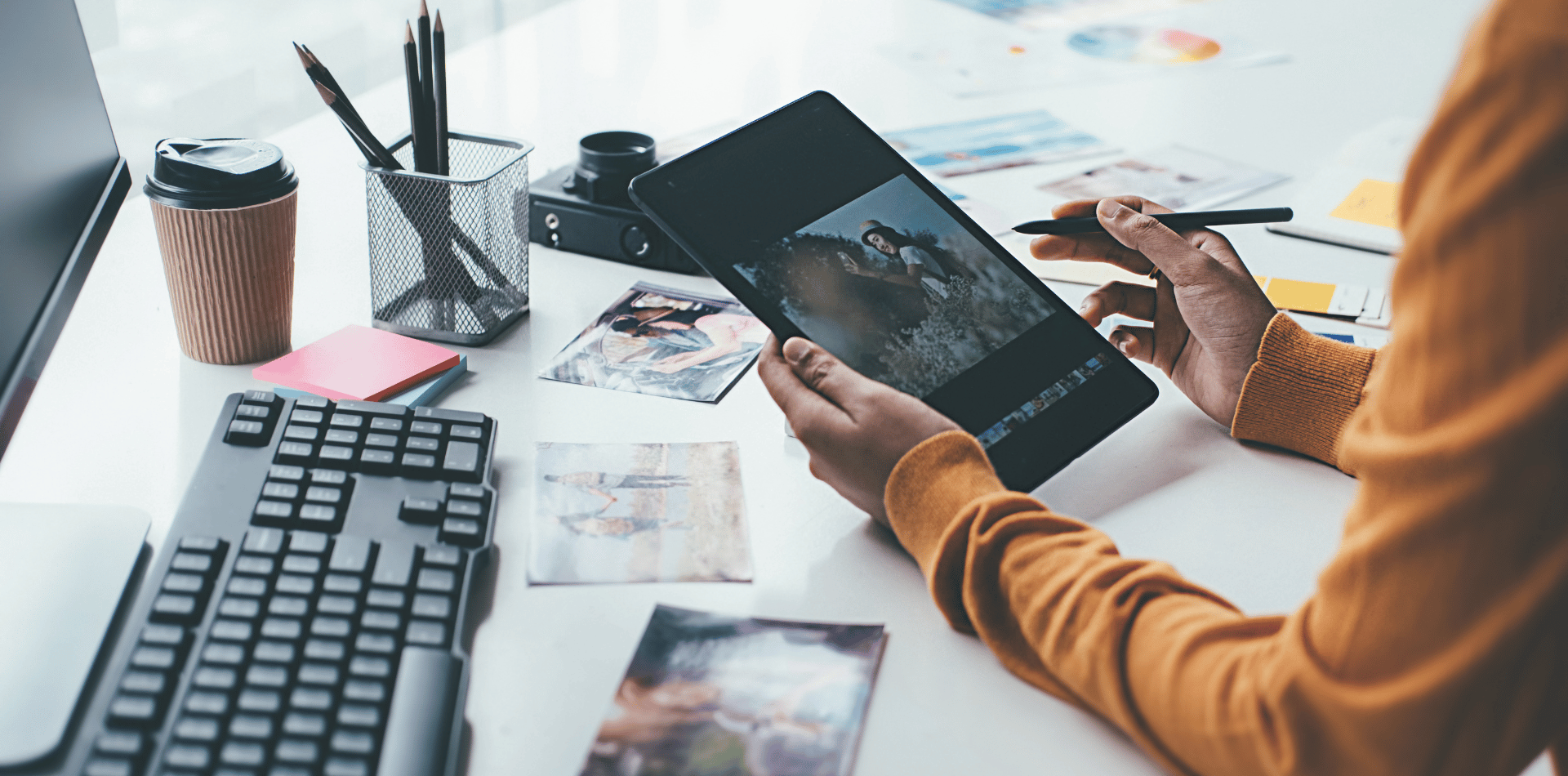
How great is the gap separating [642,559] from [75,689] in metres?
0.29

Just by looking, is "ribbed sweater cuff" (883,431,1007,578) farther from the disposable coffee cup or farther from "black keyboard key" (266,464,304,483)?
the disposable coffee cup

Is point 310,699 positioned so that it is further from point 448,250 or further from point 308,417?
point 448,250

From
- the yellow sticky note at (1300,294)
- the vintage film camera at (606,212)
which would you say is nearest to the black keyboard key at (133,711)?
the vintage film camera at (606,212)

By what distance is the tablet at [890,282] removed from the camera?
75 centimetres

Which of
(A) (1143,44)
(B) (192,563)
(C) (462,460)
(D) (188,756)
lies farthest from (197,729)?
(A) (1143,44)

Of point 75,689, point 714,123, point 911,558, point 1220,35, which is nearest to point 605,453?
point 911,558

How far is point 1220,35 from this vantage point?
1828 millimetres

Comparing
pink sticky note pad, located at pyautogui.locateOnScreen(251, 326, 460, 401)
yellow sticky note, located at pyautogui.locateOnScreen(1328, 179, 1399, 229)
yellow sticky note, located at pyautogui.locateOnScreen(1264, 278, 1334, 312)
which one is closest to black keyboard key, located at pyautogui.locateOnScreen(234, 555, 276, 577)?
pink sticky note pad, located at pyautogui.locateOnScreen(251, 326, 460, 401)

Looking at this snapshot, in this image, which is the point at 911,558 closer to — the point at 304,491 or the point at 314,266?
the point at 304,491

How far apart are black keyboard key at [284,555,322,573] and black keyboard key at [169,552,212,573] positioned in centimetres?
4

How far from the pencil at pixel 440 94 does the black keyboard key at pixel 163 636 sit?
0.45m

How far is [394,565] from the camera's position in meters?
0.60

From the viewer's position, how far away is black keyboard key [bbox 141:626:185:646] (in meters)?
0.54

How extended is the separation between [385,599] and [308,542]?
65 millimetres
